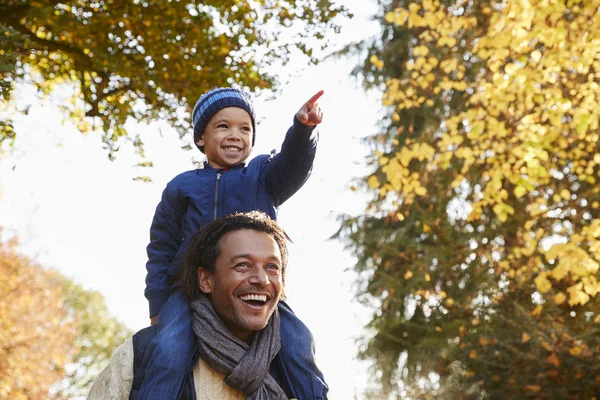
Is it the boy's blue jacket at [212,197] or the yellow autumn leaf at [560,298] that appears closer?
the boy's blue jacket at [212,197]

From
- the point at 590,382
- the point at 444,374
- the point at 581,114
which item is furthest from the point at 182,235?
the point at 444,374

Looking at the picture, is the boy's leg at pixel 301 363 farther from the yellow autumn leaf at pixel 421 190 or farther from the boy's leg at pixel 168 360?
the yellow autumn leaf at pixel 421 190

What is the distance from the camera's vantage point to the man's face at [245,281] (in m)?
3.09

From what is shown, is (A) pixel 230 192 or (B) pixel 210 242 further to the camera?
(A) pixel 230 192

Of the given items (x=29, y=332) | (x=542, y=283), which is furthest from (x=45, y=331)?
(x=542, y=283)

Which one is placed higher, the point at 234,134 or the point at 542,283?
the point at 542,283

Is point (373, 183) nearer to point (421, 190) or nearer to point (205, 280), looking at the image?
point (421, 190)

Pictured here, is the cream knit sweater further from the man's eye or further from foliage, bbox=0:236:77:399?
foliage, bbox=0:236:77:399

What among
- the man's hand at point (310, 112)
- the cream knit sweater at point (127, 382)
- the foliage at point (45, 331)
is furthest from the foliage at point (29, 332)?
the man's hand at point (310, 112)

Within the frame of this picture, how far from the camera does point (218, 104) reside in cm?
360

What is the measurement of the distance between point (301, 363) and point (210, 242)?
58 centimetres

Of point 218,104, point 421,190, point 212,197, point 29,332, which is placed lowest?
point 212,197

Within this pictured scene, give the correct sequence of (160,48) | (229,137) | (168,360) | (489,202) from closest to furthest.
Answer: (168,360)
(229,137)
(160,48)
(489,202)

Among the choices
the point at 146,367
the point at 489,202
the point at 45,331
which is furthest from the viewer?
the point at 45,331
